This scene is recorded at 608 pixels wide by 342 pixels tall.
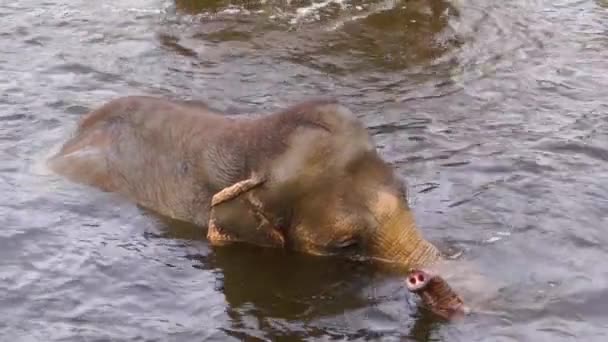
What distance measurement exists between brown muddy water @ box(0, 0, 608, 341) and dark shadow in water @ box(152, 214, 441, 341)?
16mm

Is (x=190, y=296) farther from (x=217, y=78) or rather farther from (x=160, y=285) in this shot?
(x=217, y=78)

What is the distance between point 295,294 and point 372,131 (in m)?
2.92

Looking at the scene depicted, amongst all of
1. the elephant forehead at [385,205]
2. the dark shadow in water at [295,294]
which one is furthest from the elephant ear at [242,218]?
the elephant forehead at [385,205]

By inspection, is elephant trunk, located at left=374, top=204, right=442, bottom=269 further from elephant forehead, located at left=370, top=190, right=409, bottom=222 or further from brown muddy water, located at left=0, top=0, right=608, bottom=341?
brown muddy water, located at left=0, top=0, right=608, bottom=341

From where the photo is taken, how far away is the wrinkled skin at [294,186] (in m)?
7.19

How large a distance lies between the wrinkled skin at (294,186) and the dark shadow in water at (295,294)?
0.10 m

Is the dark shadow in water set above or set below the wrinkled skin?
below

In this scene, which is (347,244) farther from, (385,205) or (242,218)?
(242,218)

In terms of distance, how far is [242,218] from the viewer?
7543mm

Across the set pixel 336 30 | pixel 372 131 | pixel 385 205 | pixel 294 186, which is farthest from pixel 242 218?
pixel 336 30

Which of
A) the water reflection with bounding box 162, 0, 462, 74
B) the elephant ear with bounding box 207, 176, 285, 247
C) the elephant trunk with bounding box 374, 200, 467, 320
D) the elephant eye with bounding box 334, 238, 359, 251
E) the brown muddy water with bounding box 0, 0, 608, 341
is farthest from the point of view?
the water reflection with bounding box 162, 0, 462, 74

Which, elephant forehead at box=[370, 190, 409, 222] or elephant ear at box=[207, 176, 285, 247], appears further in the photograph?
elephant ear at box=[207, 176, 285, 247]

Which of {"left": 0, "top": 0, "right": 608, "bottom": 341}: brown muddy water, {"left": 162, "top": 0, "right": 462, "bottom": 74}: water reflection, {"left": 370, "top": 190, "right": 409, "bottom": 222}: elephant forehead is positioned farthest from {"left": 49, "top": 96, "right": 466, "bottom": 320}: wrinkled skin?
{"left": 162, "top": 0, "right": 462, "bottom": 74}: water reflection

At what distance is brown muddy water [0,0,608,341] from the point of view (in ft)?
22.6
